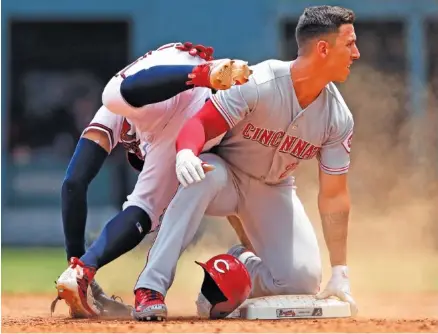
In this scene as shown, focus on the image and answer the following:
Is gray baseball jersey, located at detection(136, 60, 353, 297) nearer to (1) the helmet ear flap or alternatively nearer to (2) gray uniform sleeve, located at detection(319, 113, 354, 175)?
(2) gray uniform sleeve, located at detection(319, 113, 354, 175)

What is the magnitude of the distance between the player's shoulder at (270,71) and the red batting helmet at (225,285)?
2.61ft

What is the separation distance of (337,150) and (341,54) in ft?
1.43

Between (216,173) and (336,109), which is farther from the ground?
(336,109)

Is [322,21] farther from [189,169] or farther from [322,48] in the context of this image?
[189,169]

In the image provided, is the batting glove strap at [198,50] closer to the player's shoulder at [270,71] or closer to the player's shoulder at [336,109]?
the player's shoulder at [270,71]

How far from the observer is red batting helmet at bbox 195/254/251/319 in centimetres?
447

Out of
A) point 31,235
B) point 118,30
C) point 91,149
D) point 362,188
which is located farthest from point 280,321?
point 118,30

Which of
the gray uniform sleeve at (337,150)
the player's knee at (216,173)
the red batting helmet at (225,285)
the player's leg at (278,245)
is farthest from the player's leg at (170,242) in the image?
the gray uniform sleeve at (337,150)

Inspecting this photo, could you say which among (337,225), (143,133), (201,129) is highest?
(143,133)

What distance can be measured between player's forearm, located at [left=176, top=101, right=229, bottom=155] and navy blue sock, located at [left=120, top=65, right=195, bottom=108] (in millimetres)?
131

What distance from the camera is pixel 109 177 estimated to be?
12.4m

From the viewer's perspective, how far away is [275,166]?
15.6ft

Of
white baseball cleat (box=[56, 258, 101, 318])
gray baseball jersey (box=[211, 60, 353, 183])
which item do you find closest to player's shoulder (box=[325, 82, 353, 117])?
gray baseball jersey (box=[211, 60, 353, 183])

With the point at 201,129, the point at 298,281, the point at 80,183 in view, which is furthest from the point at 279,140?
the point at 80,183
